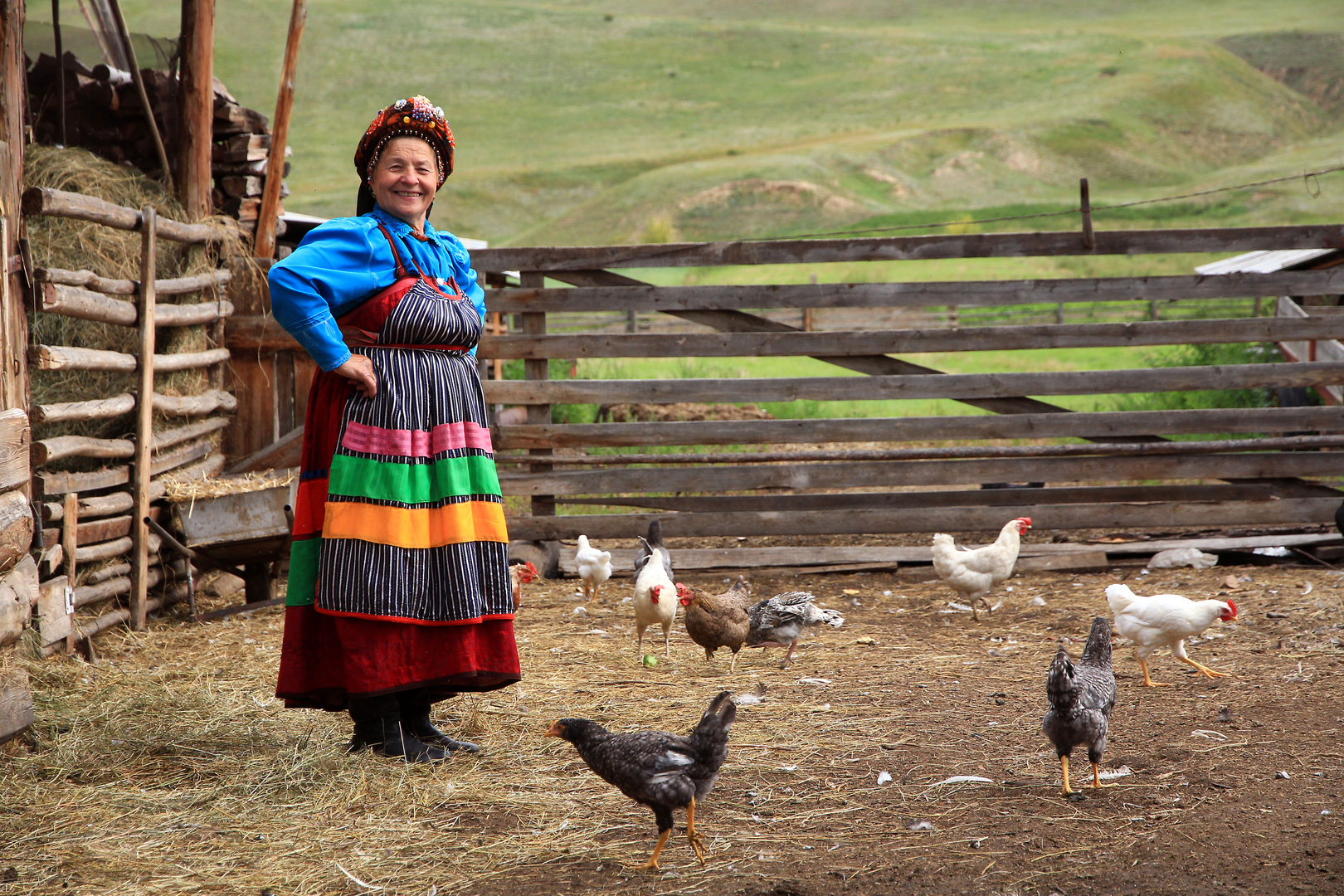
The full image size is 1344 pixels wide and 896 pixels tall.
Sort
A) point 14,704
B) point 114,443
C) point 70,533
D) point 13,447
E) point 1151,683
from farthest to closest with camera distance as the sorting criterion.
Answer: point 114,443
point 70,533
point 1151,683
point 13,447
point 14,704

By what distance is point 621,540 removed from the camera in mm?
8797

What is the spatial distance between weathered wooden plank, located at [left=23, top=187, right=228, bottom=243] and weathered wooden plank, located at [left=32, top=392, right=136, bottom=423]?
1.02m

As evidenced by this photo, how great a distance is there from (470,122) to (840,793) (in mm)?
77960

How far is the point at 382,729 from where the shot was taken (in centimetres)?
389

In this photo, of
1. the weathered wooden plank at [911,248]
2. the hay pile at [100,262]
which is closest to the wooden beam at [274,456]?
the hay pile at [100,262]

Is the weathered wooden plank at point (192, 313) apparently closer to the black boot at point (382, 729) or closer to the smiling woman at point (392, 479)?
the smiling woman at point (392, 479)

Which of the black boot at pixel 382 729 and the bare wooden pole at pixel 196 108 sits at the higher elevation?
the bare wooden pole at pixel 196 108

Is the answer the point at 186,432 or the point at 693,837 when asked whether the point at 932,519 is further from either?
the point at 186,432

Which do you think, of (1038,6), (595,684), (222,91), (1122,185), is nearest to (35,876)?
(595,684)

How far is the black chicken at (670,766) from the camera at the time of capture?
3.12 metres

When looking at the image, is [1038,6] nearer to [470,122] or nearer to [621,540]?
[470,122]

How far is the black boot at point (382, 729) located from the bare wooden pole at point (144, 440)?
296 centimetres

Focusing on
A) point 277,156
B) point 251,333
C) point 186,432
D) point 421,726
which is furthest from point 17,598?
point 277,156

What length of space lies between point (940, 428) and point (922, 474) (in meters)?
0.36
